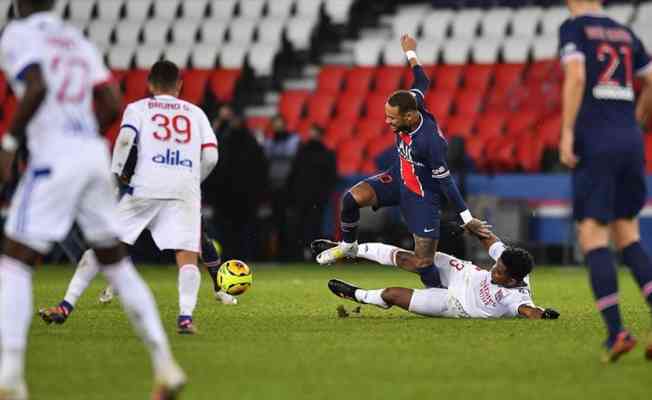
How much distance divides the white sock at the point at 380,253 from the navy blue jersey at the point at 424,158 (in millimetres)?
565

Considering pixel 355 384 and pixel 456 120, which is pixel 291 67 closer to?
pixel 456 120

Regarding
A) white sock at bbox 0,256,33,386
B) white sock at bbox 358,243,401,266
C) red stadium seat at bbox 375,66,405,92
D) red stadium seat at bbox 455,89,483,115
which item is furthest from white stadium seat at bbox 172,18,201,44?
white sock at bbox 0,256,33,386

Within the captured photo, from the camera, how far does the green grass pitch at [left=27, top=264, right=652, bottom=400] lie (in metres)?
7.22

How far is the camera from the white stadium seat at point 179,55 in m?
26.6

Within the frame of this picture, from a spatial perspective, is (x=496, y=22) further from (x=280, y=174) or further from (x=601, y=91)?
(x=601, y=91)

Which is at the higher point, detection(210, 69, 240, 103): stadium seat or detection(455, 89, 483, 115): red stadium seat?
detection(455, 89, 483, 115): red stadium seat

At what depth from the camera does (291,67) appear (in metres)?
27.7

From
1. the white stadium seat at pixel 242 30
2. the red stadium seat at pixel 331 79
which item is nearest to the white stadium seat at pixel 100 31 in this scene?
the white stadium seat at pixel 242 30

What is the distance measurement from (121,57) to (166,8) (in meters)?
1.87

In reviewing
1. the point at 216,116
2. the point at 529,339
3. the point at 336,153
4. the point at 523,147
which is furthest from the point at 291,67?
→ the point at 529,339

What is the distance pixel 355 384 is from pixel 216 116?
58.5 ft

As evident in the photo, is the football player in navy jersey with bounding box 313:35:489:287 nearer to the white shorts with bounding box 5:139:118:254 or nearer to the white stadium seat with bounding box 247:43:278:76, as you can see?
the white shorts with bounding box 5:139:118:254

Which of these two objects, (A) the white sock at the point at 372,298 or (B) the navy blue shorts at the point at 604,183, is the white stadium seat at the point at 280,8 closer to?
(A) the white sock at the point at 372,298

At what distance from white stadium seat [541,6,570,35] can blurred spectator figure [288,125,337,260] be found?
19.0ft
